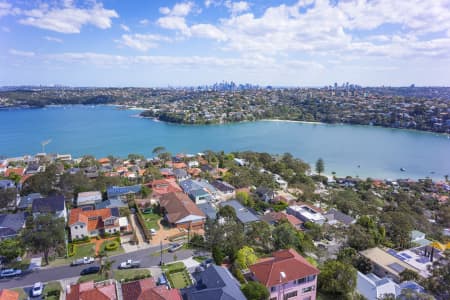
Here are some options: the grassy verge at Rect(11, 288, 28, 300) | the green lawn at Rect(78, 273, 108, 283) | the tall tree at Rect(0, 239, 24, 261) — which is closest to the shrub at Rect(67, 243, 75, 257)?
the tall tree at Rect(0, 239, 24, 261)

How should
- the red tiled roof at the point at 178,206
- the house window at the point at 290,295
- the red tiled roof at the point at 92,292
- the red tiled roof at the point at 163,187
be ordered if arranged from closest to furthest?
the red tiled roof at the point at 92,292 < the house window at the point at 290,295 < the red tiled roof at the point at 178,206 < the red tiled roof at the point at 163,187

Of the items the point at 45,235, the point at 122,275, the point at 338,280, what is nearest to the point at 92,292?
the point at 122,275

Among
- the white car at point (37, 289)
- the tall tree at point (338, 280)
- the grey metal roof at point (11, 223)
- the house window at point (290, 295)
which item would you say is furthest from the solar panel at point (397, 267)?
the grey metal roof at point (11, 223)

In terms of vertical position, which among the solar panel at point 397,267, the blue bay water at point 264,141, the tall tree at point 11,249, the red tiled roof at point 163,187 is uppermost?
the tall tree at point 11,249

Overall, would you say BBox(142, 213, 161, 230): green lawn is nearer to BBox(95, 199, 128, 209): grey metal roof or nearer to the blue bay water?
BBox(95, 199, 128, 209): grey metal roof

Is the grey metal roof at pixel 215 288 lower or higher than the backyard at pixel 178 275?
higher

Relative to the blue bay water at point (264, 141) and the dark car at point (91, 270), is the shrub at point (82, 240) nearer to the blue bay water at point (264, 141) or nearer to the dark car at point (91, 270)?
the dark car at point (91, 270)

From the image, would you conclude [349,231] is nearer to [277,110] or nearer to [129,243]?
[129,243]

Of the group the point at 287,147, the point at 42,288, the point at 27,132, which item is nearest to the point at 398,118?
the point at 287,147
